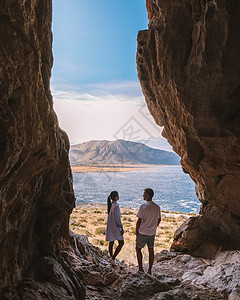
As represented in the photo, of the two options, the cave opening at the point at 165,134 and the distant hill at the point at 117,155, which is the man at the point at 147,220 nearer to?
the cave opening at the point at 165,134

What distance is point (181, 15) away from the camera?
25.8 feet

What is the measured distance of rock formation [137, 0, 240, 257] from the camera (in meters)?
6.92

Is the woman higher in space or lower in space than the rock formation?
lower

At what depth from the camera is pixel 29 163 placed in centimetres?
473

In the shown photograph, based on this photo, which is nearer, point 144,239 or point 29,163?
point 29,163

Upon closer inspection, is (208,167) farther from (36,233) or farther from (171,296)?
(36,233)

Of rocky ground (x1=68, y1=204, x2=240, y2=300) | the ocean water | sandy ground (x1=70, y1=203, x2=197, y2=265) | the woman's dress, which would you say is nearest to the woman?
the woman's dress

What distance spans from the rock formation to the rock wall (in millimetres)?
4357

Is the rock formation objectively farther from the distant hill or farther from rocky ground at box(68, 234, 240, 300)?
the distant hill

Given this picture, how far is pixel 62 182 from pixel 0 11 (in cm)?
485

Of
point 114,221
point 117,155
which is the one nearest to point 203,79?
point 114,221

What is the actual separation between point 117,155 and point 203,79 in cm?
9709

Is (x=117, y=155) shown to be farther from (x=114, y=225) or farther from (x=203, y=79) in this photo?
(x=203, y=79)

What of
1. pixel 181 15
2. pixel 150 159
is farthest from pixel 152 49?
pixel 150 159
